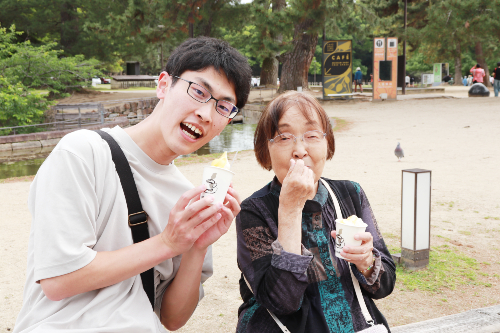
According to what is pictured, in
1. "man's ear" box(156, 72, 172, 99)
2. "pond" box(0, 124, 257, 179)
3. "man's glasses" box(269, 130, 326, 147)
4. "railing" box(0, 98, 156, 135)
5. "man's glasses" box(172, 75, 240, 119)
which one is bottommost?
"pond" box(0, 124, 257, 179)

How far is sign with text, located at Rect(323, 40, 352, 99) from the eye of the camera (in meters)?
23.3

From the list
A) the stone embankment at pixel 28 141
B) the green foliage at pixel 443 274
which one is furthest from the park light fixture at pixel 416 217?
the stone embankment at pixel 28 141

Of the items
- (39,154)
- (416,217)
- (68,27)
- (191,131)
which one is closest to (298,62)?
(68,27)

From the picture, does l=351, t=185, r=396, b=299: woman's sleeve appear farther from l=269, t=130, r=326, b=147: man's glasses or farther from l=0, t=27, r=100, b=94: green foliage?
l=0, t=27, r=100, b=94: green foliage

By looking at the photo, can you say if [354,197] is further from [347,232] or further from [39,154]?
[39,154]

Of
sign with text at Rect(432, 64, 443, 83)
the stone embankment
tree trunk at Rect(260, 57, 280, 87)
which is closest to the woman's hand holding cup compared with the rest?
the stone embankment

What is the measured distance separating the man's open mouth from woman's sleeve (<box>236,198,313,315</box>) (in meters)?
0.35

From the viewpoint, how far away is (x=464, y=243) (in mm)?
4832

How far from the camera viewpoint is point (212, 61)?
6.18ft

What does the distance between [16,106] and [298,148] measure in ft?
55.8

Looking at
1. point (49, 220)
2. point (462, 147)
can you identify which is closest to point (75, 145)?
point (49, 220)

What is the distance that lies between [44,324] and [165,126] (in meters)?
0.83

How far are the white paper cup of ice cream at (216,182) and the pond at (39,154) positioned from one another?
33.6ft

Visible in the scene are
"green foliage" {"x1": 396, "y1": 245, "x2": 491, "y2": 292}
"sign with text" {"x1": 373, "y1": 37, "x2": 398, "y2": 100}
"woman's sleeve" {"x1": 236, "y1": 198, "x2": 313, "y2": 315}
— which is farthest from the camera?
"sign with text" {"x1": 373, "y1": 37, "x2": 398, "y2": 100}
